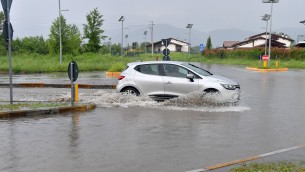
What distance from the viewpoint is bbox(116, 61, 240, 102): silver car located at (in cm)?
1230

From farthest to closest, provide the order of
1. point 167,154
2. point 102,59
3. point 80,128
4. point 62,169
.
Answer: point 102,59 → point 80,128 → point 167,154 → point 62,169

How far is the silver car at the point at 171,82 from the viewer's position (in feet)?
40.3

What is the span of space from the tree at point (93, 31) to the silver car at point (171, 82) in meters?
42.1

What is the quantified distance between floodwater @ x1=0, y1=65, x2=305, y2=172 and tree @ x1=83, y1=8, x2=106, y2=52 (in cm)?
4305

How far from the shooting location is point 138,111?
447 inches

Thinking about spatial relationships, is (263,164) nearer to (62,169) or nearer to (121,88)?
(62,169)

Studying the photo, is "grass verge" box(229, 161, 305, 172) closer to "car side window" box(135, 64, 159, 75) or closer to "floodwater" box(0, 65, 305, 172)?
"floodwater" box(0, 65, 305, 172)

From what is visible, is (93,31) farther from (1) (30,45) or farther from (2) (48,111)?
(2) (48,111)

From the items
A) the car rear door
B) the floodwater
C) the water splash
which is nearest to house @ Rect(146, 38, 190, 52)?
the car rear door

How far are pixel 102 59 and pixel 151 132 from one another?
38221 millimetres

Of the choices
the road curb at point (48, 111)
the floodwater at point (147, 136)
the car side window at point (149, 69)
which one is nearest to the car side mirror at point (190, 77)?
the floodwater at point (147, 136)

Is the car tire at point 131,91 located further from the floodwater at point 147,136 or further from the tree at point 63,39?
the tree at point 63,39

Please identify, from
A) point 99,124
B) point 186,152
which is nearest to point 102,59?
point 99,124

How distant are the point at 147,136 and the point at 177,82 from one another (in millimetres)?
4841
